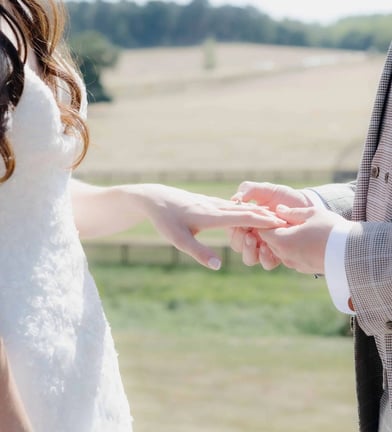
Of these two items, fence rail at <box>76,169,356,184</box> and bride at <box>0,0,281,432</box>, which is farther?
fence rail at <box>76,169,356,184</box>

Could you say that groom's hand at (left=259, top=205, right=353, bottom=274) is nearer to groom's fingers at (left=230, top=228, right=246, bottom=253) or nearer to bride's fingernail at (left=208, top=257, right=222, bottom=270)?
bride's fingernail at (left=208, top=257, right=222, bottom=270)

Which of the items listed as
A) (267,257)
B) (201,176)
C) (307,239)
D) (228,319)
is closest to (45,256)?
(307,239)

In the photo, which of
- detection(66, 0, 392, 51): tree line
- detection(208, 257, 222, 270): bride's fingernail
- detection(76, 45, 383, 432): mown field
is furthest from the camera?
detection(66, 0, 392, 51): tree line

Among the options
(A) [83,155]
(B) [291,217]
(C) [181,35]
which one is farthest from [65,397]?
(C) [181,35]

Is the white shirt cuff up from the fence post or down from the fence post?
up

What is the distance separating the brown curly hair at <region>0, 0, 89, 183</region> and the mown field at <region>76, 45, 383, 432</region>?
1.51 ft

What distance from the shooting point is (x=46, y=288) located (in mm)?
1481

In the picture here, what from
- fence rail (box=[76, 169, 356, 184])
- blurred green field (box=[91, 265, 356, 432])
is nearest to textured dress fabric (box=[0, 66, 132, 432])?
blurred green field (box=[91, 265, 356, 432])

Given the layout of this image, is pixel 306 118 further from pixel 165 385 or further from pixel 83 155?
pixel 83 155

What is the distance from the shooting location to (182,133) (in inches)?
2062

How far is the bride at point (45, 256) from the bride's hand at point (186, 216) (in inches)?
9.8

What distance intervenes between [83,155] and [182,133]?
51.0 m

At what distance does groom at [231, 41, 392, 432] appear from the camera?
155 centimetres

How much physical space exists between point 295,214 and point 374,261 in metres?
0.28
